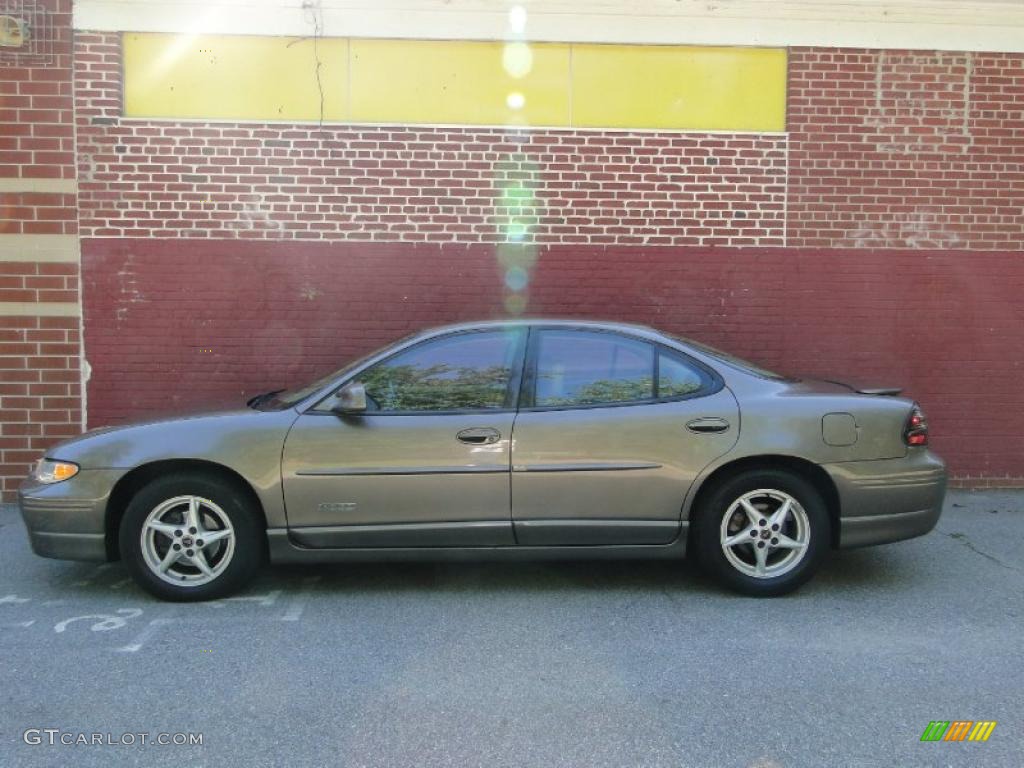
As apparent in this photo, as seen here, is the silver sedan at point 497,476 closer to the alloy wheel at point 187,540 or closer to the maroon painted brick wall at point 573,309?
the alloy wheel at point 187,540

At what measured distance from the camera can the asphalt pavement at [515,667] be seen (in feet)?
10.4

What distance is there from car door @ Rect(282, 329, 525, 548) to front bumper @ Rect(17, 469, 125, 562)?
1.01 meters

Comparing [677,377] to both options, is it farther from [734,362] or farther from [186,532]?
[186,532]

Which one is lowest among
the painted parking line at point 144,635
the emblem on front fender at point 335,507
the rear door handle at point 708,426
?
the painted parking line at point 144,635

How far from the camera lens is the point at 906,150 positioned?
7.64 metres

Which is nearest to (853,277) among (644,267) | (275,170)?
(644,267)

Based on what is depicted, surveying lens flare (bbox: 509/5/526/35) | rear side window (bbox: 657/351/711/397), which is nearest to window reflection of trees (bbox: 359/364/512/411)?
rear side window (bbox: 657/351/711/397)

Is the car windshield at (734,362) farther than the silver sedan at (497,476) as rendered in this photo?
Yes

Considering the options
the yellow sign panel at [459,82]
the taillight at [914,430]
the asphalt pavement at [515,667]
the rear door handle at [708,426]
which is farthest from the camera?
the yellow sign panel at [459,82]

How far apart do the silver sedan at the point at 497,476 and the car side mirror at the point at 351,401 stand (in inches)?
0.5

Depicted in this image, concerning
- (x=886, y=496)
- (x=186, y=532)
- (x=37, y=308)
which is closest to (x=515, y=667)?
(x=186, y=532)

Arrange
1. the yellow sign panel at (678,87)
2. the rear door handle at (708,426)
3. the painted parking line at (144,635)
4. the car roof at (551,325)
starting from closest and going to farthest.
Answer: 1. the painted parking line at (144,635)
2. the rear door handle at (708,426)
3. the car roof at (551,325)
4. the yellow sign panel at (678,87)

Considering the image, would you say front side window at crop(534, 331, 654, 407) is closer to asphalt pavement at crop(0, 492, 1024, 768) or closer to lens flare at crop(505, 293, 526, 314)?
asphalt pavement at crop(0, 492, 1024, 768)

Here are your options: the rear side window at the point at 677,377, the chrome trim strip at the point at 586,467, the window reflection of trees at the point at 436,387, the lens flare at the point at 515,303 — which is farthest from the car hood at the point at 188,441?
the lens flare at the point at 515,303
